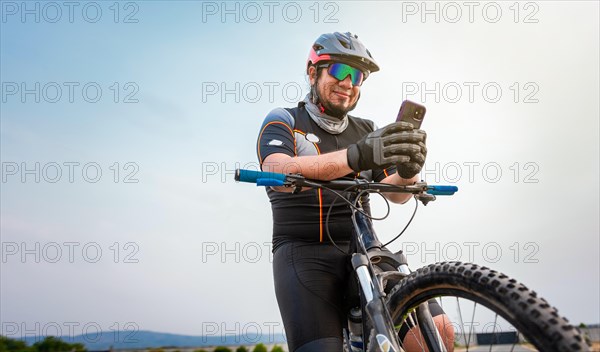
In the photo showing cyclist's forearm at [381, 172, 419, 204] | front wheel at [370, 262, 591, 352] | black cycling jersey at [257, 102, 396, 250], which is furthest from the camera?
black cycling jersey at [257, 102, 396, 250]

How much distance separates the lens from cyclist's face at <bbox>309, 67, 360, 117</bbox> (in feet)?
13.5

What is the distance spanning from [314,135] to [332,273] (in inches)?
49.8

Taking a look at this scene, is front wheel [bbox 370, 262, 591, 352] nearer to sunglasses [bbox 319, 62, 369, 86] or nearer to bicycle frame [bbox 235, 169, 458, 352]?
bicycle frame [bbox 235, 169, 458, 352]

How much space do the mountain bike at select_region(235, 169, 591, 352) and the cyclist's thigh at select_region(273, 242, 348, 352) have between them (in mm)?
186

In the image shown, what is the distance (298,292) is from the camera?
3385mm

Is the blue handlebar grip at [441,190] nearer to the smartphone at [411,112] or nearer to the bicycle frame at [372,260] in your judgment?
the bicycle frame at [372,260]

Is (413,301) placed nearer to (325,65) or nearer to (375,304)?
(375,304)

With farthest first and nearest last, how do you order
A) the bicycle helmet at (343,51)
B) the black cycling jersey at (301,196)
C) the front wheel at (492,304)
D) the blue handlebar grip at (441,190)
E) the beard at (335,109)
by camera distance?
the beard at (335,109) < the bicycle helmet at (343,51) < the black cycling jersey at (301,196) < the blue handlebar grip at (441,190) < the front wheel at (492,304)

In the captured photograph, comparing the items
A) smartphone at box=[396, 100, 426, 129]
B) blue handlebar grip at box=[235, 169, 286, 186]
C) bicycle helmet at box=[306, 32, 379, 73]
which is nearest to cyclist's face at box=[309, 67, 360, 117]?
bicycle helmet at box=[306, 32, 379, 73]

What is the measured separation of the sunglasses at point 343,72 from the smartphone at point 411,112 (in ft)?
3.78

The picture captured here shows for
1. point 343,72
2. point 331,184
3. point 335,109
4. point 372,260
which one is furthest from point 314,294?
point 343,72

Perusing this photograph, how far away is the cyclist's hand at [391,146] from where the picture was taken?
286 cm

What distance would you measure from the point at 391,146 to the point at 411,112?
0.97ft

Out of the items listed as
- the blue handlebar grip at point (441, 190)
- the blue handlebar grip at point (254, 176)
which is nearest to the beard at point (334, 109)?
the blue handlebar grip at point (441, 190)
